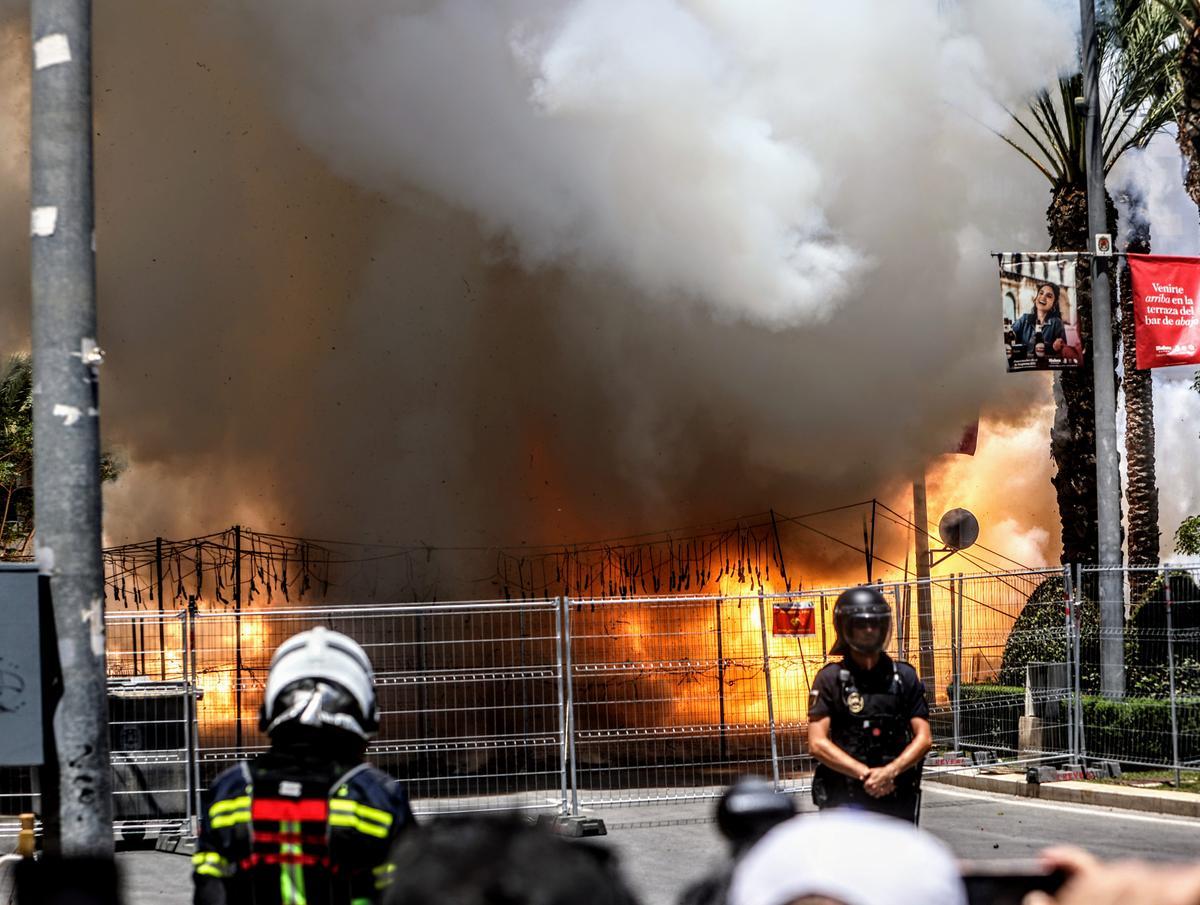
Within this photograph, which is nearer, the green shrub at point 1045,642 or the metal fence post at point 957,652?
the metal fence post at point 957,652

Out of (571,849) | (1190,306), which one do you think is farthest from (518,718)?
(571,849)

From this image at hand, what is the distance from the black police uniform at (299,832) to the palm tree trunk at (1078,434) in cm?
1687

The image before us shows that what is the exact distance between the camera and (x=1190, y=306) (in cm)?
1295

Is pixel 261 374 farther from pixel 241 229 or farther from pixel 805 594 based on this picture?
pixel 805 594

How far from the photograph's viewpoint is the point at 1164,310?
12859mm

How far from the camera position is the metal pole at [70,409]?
4.20m

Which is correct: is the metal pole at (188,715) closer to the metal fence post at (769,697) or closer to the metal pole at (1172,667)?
the metal fence post at (769,697)

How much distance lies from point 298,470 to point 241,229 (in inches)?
156

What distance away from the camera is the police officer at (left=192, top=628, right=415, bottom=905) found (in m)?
2.70

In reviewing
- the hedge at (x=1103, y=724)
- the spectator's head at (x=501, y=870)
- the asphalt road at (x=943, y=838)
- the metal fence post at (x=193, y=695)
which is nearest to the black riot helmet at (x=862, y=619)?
the asphalt road at (x=943, y=838)

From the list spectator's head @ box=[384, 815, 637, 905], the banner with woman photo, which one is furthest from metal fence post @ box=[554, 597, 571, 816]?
spectator's head @ box=[384, 815, 637, 905]

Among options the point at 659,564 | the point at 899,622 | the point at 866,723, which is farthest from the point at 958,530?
the point at 866,723

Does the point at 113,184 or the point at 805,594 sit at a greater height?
the point at 113,184

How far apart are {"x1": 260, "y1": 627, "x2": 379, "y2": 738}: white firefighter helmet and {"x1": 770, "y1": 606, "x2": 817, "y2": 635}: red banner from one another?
886cm
